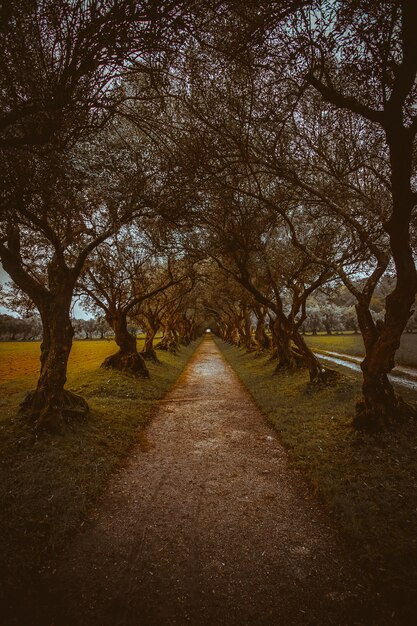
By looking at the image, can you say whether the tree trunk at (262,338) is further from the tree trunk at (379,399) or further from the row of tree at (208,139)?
the tree trunk at (379,399)

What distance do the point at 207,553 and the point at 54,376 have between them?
7.36 metres

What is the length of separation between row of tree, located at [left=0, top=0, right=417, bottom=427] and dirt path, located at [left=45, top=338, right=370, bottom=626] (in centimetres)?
393

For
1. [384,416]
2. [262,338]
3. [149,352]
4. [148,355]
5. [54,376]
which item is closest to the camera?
[384,416]

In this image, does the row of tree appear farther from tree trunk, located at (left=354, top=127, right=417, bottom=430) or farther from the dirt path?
the dirt path

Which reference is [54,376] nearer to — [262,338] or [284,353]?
[284,353]

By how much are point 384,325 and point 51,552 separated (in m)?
8.91

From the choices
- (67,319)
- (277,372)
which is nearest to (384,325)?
(67,319)

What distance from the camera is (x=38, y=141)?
510 centimetres

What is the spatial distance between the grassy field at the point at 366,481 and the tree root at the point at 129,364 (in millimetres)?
9723

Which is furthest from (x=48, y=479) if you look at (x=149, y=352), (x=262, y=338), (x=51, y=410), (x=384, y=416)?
(x=262, y=338)

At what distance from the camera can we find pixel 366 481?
6375 millimetres

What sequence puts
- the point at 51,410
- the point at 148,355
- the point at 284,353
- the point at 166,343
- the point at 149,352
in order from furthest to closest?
the point at 166,343 < the point at 149,352 < the point at 148,355 < the point at 284,353 < the point at 51,410

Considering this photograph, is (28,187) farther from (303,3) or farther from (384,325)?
(384,325)

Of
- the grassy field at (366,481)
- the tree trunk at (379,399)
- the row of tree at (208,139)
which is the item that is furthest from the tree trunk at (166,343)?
the tree trunk at (379,399)
